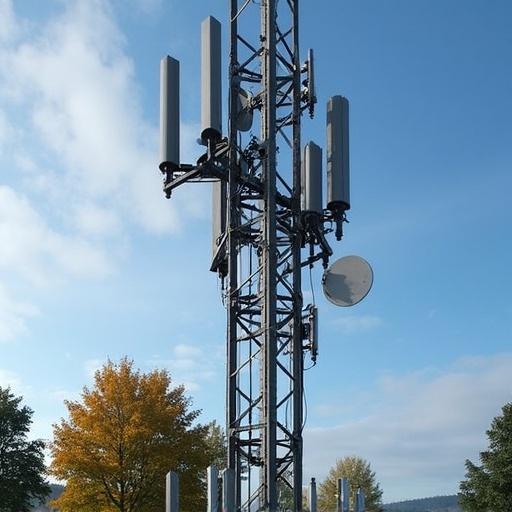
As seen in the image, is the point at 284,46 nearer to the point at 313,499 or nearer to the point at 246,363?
the point at 246,363

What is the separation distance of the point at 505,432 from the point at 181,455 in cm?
2561

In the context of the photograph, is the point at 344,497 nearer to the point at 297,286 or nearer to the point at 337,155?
the point at 297,286

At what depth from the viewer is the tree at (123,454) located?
91.4 feet

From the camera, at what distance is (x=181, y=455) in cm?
2847

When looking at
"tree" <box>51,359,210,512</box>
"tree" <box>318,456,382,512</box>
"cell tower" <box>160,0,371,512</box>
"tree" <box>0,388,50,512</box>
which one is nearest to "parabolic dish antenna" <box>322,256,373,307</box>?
"cell tower" <box>160,0,371,512</box>

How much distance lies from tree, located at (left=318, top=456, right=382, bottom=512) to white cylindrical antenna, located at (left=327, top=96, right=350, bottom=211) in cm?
4398

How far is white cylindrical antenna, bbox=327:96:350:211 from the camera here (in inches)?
692

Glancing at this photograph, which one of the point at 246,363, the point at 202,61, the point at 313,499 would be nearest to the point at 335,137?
the point at 202,61

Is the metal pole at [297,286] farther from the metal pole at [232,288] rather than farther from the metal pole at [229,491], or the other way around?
the metal pole at [229,491]

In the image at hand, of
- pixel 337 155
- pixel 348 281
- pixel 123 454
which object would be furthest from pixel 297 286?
pixel 123 454

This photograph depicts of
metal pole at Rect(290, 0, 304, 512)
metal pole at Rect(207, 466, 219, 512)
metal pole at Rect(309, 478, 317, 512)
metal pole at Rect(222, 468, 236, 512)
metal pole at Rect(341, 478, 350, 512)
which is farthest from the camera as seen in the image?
metal pole at Rect(290, 0, 304, 512)

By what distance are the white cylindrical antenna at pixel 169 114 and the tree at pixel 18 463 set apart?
30.2 meters

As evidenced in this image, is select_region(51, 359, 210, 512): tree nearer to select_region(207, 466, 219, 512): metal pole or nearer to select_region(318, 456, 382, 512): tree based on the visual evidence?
select_region(207, 466, 219, 512): metal pole

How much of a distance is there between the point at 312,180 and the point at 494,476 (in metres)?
34.3
